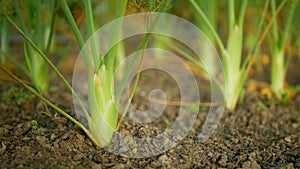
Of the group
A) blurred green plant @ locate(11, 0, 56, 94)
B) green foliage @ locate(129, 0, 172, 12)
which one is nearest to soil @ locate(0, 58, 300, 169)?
blurred green plant @ locate(11, 0, 56, 94)

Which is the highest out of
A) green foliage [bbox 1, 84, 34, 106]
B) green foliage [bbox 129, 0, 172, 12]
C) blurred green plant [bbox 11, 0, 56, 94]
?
green foliage [bbox 129, 0, 172, 12]

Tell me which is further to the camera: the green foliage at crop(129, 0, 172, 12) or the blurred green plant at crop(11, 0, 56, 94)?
the blurred green plant at crop(11, 0, 56, 94)

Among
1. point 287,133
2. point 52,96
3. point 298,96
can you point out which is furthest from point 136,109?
point 298,96

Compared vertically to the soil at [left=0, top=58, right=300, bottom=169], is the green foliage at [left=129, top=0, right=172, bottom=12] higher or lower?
higher

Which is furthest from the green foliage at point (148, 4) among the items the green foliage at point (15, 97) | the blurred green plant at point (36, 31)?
the green foliage at point (15, 97)

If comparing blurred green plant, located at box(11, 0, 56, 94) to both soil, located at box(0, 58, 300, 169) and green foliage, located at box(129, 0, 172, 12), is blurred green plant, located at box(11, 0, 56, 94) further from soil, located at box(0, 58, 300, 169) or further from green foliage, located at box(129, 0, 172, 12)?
green foliage, located at box(129, 0, 172, 12)

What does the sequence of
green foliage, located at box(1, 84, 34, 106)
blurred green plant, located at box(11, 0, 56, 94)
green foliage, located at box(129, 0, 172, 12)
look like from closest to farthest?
green foliage, located at box(129, 0, 172, 12)
blurred green plant, located at box(11, 0, 56, 94)
green foliage, located at box(1, 84, 34, 106)

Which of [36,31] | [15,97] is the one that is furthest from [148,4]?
[15,97]

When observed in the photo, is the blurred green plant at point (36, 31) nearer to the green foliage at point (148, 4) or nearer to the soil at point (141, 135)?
the soil at point (141, 135)

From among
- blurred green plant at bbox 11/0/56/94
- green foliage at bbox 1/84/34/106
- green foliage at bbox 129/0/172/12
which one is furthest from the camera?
green foliage at bbox 1/84/34/106

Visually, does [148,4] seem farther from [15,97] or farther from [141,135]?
[15,97]
